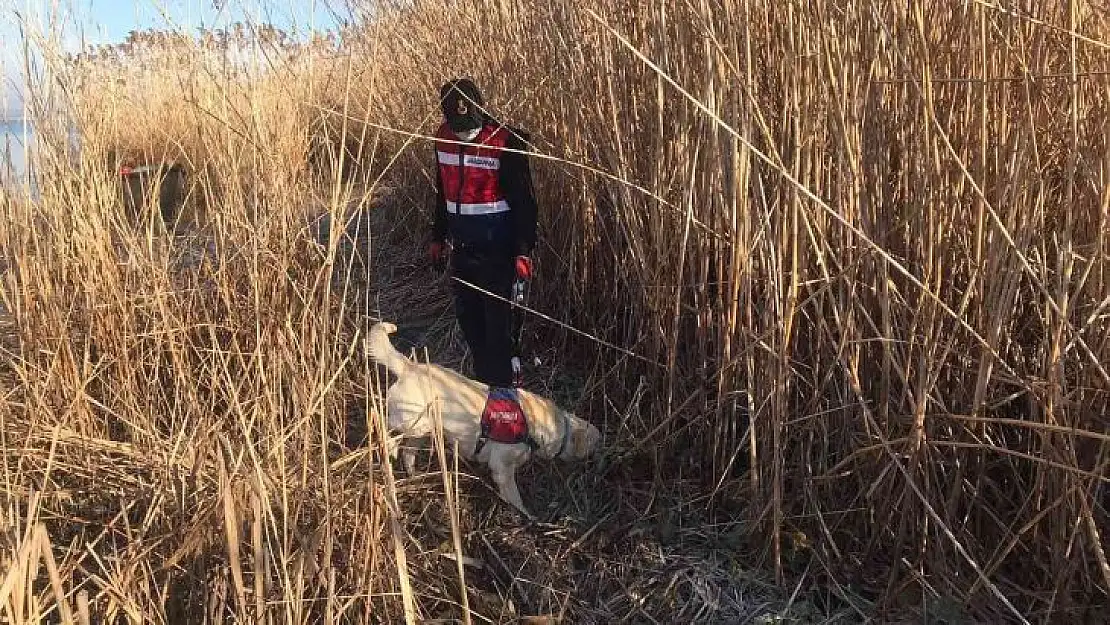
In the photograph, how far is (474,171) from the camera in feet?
6.13

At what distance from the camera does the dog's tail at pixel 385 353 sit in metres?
1.55

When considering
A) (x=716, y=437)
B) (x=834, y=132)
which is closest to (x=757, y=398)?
(x=716, y=437)

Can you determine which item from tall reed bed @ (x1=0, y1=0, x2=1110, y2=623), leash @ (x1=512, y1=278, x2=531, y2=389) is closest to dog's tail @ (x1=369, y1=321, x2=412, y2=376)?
tall reed bed @ (x1=0, y1=0, x2=1110, y2=623)

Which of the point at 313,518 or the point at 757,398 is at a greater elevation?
the point at 757,398

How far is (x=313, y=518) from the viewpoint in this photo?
117 cm

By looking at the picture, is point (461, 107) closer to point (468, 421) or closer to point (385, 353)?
point (385, 353)

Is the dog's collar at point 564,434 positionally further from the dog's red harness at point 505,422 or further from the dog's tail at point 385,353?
the dog's tail at point 385,353

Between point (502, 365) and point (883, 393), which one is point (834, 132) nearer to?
point (883, 393)

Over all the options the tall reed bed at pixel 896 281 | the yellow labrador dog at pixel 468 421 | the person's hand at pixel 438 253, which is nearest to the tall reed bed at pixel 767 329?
the tall reed bed at pixel 896 281

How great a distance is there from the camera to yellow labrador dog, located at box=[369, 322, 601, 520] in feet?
5.04

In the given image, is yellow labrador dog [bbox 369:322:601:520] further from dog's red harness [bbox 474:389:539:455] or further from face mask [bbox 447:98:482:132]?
face mask [bbox 447:98:482:132]

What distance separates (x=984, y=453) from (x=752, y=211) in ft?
1.76

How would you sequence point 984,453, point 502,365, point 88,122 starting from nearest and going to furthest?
1. point 984,453
2. point 88,122
3. point 502,365

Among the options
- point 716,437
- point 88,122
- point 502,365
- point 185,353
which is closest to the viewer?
point 716,437
